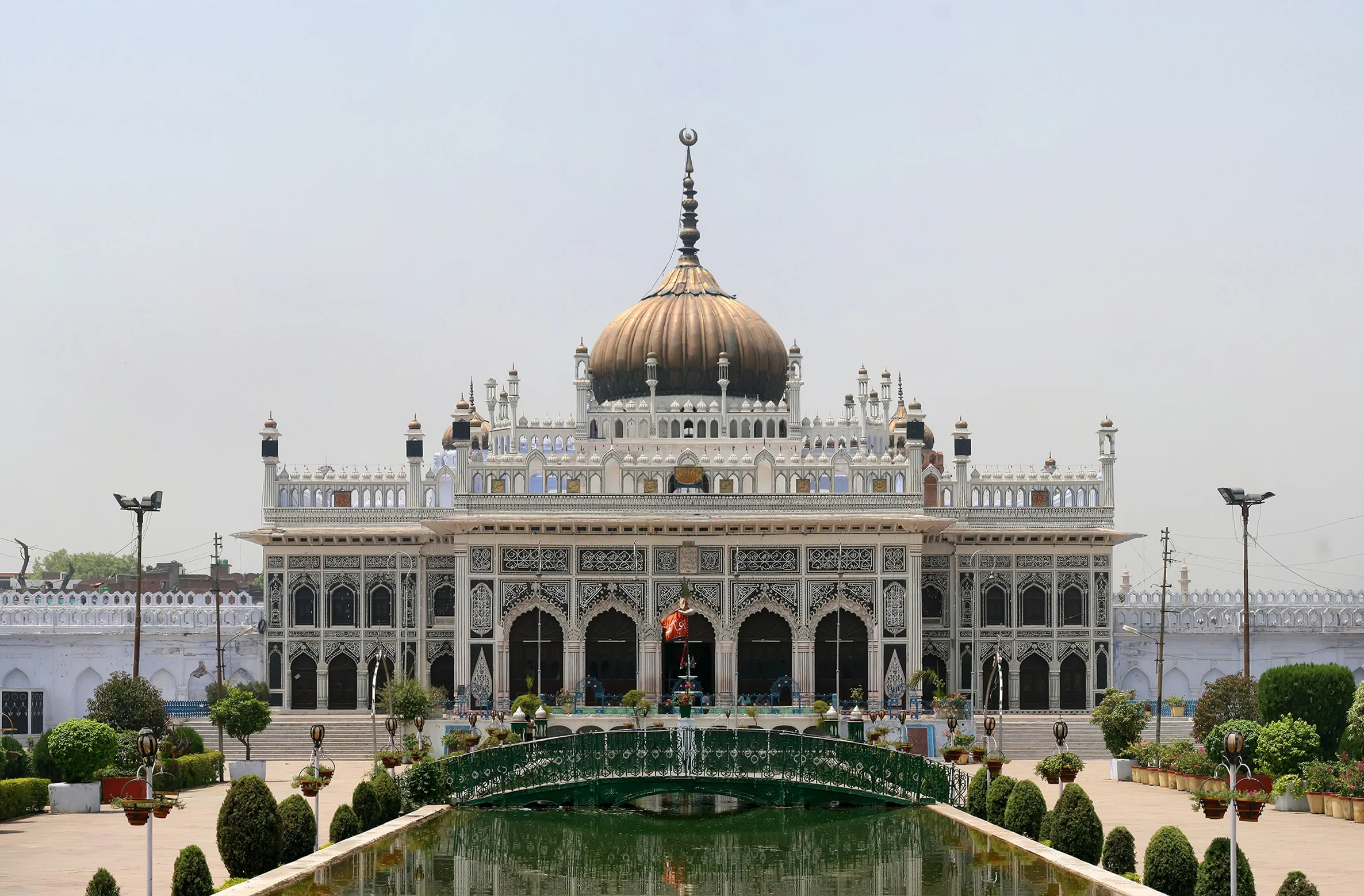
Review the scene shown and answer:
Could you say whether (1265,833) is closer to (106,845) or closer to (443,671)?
(106,845)

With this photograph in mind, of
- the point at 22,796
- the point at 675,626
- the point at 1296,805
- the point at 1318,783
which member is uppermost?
the point at 675,626

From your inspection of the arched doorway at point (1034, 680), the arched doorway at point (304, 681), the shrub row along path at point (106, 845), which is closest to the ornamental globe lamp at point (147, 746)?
the shrub row along path at point (106, 845)

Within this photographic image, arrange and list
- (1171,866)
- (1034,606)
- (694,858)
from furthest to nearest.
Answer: (1034,606) → (694,858) → (1171,866)

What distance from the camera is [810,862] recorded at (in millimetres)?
23781

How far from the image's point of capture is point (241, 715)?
36.8m

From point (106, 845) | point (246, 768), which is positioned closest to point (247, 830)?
point (106, 845)

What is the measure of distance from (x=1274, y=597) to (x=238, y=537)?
82.3 ft

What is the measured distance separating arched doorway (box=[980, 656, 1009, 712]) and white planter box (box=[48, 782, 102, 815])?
2119 cm

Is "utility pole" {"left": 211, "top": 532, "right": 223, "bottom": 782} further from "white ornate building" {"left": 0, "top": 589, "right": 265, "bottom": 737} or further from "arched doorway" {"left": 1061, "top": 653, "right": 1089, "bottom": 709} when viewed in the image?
"arched doorway" {"left": 1061, "top": 653, "right": 1089, "bottom": 709}

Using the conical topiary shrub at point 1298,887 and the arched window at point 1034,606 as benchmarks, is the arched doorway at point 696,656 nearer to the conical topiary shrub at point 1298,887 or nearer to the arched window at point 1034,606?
the arched window at point 1034,606

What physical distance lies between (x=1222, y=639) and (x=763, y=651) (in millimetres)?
11729

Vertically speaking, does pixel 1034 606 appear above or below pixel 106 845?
above

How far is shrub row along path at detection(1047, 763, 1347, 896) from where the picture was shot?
71.3ft

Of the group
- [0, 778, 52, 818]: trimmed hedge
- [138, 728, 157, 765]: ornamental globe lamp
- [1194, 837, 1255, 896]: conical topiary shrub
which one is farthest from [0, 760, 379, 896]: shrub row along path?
[1194, 837, 1255, 896]: conical topiary shrub
